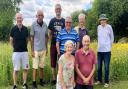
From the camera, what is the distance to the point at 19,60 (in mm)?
10914

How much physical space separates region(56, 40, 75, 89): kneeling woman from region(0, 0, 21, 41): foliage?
4281cm

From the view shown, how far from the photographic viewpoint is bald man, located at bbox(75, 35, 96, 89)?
27.6ft

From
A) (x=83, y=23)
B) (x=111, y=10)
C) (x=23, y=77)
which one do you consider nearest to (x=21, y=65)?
(x=23, y=77)

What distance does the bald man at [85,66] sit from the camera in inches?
331

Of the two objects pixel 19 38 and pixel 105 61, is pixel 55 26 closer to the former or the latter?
pixel 19 38

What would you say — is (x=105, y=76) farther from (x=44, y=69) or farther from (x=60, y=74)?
(x=60, y=74)

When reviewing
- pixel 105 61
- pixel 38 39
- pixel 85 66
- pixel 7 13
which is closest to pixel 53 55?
pixel 38 39

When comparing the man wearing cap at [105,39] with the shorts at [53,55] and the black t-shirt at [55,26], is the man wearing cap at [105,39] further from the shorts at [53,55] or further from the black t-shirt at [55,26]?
the shorts at [53,55]

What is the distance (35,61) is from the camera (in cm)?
1126

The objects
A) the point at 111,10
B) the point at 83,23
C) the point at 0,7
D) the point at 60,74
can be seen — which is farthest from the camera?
the point at 0,7

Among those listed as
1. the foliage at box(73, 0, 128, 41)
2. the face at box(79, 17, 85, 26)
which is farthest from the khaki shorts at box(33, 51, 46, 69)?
the foliage at box(73, 0, 128, 41)

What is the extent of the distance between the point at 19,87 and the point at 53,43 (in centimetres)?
160

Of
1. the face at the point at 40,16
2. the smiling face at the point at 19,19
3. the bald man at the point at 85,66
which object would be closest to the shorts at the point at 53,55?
the face at the point at 40,16

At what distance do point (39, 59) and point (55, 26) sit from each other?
1076mm
